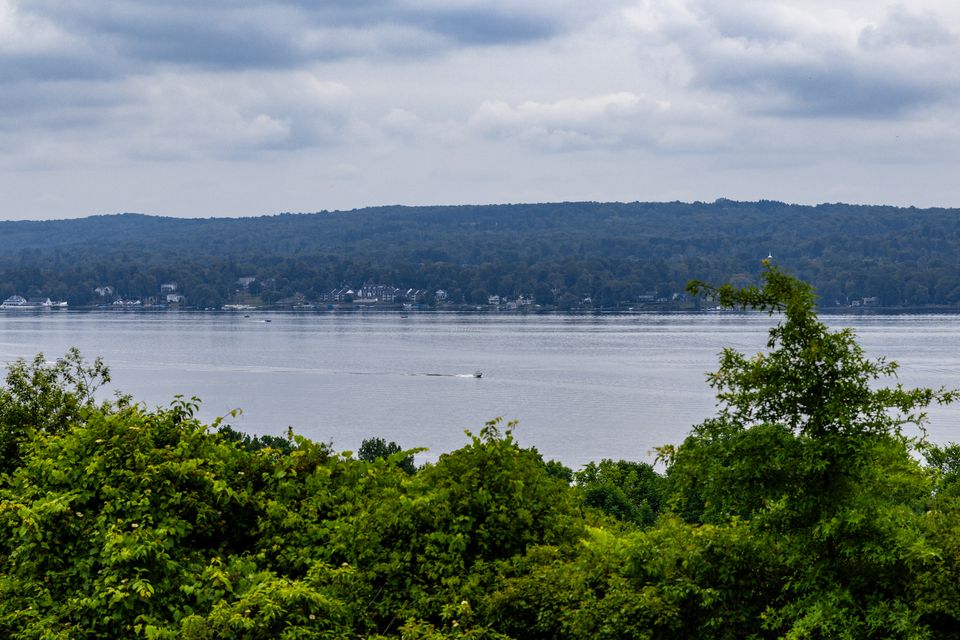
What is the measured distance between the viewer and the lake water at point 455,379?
290ft

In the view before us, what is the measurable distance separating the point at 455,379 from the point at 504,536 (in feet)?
355

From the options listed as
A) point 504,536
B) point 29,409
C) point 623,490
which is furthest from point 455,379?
point 504,536

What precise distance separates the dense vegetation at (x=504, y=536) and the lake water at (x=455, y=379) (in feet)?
158

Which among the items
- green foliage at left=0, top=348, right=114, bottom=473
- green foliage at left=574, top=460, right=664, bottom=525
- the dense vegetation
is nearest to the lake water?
green foliage at left=574, top=460, right=664, bottom=525

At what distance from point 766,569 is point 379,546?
5.22 metres

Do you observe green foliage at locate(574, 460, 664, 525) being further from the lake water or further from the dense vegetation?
the dense vegetation

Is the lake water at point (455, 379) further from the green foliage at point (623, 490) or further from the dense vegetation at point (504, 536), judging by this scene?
the dense vegetation at point (504, 536)

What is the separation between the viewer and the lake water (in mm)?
88500

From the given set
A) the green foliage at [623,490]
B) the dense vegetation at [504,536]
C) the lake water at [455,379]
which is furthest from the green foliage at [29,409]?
the lake water at [455,379]

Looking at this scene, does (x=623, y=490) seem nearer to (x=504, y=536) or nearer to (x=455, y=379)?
(x=504, y=536)

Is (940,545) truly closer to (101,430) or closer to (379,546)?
(379,546)

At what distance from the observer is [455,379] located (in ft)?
409

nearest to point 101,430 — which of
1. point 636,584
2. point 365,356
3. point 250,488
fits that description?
point 250,488

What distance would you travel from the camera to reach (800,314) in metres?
13.8
